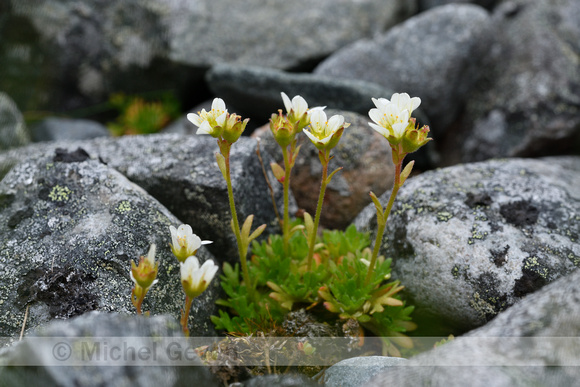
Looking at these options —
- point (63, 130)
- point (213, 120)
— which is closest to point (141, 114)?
point (63, 130)

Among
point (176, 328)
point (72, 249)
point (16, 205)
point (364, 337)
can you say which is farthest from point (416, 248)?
point (16, 205)

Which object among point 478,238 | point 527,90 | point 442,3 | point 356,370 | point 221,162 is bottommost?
point 356,370

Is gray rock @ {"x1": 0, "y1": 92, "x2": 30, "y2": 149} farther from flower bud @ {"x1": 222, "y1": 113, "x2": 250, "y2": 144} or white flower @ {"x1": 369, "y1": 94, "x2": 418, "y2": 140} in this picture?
white flower @ {"x1": 369, "y1": 94, "x2": 418, "y2": 140}

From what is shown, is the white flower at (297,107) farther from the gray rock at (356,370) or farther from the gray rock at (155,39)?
the gray rock at (155,39)

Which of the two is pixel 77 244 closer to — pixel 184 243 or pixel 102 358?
pixel 184 243

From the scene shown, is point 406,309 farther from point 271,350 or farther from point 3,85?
point 3,85

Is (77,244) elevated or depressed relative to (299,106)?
depressed
